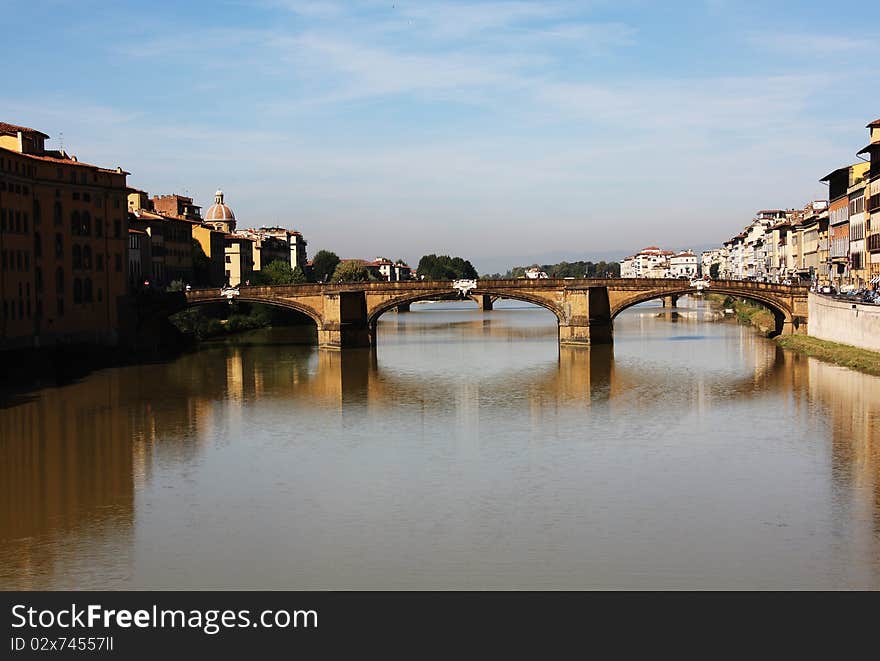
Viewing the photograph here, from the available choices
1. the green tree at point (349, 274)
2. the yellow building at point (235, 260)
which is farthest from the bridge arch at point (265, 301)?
the green tree at point (349, 274)

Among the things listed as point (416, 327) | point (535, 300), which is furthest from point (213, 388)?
point (416, 327)

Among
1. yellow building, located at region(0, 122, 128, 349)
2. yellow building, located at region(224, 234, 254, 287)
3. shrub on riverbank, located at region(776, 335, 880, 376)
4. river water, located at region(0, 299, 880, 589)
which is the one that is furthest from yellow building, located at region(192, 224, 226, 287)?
shrub on riverbank, located at region(776, 335, 880, 376)

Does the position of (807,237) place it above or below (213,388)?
above

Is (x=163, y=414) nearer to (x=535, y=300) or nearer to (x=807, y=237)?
(x=535, y=300)

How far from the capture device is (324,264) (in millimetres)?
182500

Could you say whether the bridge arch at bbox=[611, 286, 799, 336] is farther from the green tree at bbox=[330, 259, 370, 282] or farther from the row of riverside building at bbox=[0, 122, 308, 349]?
the green tree at bbox=[330, 259, 370, 282]

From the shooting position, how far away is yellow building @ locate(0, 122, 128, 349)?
56.6m

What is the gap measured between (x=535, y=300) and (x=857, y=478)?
46.5 metres

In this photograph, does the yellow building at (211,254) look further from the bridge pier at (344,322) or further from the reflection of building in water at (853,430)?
the reflection of building in water at (853,430)

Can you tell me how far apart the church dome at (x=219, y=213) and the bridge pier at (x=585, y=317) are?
74191mm

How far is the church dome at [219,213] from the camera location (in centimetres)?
13750
